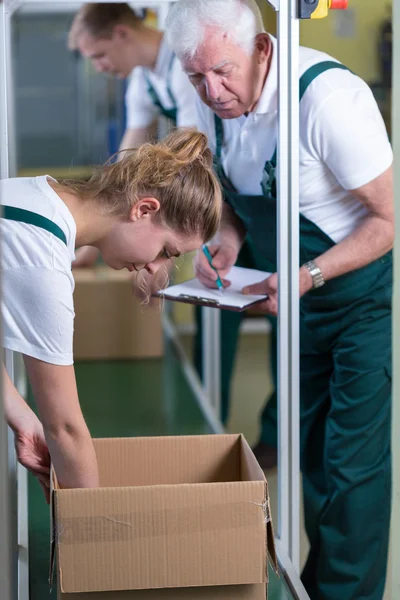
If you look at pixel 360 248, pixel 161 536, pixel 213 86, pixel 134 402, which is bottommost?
pixel 134 402

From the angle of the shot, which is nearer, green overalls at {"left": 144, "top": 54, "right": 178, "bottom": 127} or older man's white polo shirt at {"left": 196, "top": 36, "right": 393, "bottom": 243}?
older man's white polo shirt at {"left": 196, "top": 36, "right": 393, "bottom": 243}

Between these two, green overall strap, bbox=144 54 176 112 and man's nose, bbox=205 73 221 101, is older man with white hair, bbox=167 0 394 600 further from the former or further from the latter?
green overall strap, bbox=144 54 176 112

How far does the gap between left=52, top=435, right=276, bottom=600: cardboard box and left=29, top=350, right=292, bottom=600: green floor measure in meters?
0.94

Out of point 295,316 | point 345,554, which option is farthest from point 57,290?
point 345,554

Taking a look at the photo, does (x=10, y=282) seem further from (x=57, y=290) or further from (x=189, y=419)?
(x=189, y=419)

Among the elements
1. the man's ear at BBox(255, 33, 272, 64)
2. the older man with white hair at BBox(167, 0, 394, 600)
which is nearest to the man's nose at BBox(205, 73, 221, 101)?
the older man with white hair at BBox(167, 0, 394, 600)

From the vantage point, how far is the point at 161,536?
4.71 feet

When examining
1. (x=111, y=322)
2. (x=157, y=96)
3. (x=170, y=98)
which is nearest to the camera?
(x=170, y=98)

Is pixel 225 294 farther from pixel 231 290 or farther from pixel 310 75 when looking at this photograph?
pixel 310 75

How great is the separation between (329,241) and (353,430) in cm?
46

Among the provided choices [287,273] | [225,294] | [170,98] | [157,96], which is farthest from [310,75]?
[157,96]

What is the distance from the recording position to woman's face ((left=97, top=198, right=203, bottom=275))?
153 cm

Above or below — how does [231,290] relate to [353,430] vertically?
above

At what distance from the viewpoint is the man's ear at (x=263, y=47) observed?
1.92m
